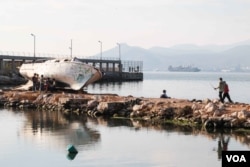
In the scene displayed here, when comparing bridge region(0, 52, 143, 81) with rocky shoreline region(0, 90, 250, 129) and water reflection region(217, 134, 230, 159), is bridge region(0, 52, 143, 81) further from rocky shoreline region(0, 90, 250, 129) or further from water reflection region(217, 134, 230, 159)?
water reflection region(217, 134, 230, 159)

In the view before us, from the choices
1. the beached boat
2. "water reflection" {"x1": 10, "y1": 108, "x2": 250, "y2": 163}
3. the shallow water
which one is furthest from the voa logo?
the beached boat

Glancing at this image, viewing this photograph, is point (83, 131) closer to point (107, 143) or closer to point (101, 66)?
point (107, 143)

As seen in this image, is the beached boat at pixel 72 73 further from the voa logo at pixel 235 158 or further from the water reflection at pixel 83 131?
the voa logo at pixel 235 158

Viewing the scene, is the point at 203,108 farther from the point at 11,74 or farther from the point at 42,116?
the point at 11,74

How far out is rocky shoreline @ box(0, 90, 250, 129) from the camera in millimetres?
31734

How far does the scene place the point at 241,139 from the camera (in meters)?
28.0

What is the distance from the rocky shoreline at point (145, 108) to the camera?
31734 mm

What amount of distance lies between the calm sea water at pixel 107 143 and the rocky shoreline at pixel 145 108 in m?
1.20

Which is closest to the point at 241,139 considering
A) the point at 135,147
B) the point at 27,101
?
the point at 135,147

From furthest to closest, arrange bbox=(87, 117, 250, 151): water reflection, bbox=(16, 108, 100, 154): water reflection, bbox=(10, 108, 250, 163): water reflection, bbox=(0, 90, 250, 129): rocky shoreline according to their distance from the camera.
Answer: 1. bbox=(0, 90, 250, 129): rocky shoreline
2. bbox=(87, 117, 250, 151): water reflection
3. bbox=(16, 108, 100, 154): water reflection
4. bbox=(10, 108, 250, 163): water reflection

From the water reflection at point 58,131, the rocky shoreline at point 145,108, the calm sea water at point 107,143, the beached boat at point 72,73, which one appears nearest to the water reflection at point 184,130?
the calm sea water at point 107,143

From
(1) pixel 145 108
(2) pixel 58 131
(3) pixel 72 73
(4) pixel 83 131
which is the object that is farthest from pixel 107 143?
(3) pixel 72 73

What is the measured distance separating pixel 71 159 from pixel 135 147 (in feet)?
12.9

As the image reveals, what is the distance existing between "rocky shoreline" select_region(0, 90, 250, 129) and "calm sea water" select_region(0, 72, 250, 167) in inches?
47.3
